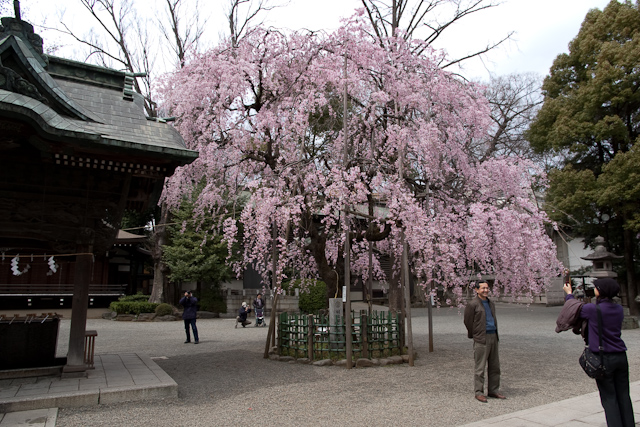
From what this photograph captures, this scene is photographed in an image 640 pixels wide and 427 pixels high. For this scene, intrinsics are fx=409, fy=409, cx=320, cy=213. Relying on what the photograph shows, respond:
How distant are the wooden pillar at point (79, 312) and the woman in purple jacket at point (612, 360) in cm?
794

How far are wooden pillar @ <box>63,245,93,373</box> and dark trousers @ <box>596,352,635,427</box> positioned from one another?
26.1 feet

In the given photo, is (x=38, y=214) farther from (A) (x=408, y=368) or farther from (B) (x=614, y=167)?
(B) (x=614, y=167)

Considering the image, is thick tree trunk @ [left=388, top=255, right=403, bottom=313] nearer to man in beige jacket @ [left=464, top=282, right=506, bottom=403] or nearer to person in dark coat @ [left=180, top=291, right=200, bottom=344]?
person in dark coat @ [left=180, top=291, right=200, bottom=344]

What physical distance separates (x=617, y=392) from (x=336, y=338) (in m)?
6.12

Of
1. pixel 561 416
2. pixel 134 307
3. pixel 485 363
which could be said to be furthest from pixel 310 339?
pixel 134 307

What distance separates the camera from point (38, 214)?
7473mm

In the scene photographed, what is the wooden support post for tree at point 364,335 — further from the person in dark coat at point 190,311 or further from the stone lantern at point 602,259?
the stone lantern at point 602,259

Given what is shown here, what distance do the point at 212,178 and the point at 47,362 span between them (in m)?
5.86

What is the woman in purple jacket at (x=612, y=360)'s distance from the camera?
4.30 metres

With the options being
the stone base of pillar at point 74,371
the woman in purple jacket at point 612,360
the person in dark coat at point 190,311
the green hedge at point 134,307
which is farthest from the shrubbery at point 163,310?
the woman in purple jacket at point 612,360

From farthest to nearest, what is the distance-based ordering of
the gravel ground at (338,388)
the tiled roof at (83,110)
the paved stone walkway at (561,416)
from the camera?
1. the tiled roof at (83,110)
2. the gravel ground at (338,388)
3. the paved stone walkway at (561,416)

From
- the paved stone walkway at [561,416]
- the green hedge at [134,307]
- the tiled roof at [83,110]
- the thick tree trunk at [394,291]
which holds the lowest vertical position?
the paved stone walkway at [561,416]

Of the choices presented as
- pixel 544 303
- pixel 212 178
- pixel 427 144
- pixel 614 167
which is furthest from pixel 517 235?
pixel 544 303

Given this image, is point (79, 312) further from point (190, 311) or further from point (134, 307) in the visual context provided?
point (134, 307)
